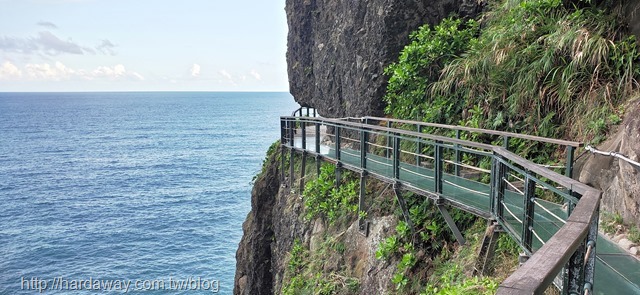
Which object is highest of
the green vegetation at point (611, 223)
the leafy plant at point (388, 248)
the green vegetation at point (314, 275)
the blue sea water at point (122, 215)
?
the green vegetation at point (611, 223)

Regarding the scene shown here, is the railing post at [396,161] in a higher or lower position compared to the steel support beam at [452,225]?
higher

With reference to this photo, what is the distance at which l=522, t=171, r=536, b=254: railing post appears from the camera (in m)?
4.15

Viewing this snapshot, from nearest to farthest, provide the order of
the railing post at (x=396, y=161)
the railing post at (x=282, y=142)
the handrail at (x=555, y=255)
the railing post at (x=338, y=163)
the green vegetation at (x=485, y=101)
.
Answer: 1. the handrail at (x=555, y=255)
2. the green vegetation at (x=485, y=101)
3. the railing post at (x=396, y=161)
4. the railing post at (x=338, y=163)
5. the railing post at (x=282, y=142)

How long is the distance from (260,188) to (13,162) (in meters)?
51.8

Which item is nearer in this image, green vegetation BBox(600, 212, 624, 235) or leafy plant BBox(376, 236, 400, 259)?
green vegetation BBox(600, 212, 624, 235)

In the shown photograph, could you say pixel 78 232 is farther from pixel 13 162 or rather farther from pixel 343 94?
pixel 13 162

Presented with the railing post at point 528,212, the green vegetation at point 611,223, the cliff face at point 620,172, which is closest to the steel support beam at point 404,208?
the cliff face at point 620,172

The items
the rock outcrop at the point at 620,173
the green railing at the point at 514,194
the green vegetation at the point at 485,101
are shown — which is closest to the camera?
the green railing at the point at 514,194

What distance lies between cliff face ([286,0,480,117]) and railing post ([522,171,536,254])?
28.9ft

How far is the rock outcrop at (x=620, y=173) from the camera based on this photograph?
5.00 metres

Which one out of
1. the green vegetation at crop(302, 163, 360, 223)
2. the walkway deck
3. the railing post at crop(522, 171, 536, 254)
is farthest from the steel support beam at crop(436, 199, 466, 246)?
the green vegetation at crop(302, 163, 360, 223)

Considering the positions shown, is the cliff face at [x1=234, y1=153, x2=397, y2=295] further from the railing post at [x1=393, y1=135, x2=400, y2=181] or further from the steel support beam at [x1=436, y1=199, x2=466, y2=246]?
the steel support beam at [x1=436, y1=199, x2=466, y2=246]

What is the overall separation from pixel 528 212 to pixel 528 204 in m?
0.08

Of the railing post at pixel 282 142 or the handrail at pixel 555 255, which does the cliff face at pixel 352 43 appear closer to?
the railing post at pixel 282 142
